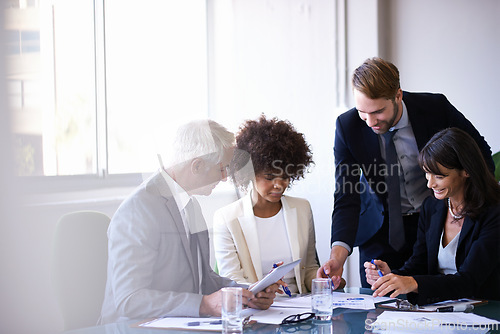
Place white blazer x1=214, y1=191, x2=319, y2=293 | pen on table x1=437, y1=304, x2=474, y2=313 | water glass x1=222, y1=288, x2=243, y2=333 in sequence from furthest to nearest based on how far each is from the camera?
white blazer x1=214, y1=191, x2=319, y2=293 < pen on table x1=437, y1=304, x2=474, y2=313 < water glass x1=222, y1=288, x2=243, y2=333

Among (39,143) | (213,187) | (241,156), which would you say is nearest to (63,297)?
(39,143)

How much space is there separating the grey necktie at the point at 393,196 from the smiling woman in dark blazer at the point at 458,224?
25 centimetres

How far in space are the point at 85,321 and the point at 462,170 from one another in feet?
A: 4.69

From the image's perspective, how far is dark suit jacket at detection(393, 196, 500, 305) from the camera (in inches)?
69.9

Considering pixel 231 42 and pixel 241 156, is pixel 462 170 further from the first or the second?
pixel 231 42

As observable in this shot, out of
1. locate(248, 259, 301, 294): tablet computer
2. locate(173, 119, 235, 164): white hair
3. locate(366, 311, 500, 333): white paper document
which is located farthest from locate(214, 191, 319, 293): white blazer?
locate(366, 311, 500, 333): white paper document

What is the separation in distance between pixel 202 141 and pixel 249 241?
59 centimetres

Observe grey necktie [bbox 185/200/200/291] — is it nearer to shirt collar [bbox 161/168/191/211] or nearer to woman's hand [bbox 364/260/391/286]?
shirt collar [bbox 161/168/191/211]

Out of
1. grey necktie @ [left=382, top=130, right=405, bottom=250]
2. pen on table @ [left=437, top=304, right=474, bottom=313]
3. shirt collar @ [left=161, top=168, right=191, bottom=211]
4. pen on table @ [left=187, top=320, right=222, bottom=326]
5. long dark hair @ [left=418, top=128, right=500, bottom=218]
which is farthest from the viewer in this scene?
grey necktie @ [left=382, top=130, right=405, bottom=250]

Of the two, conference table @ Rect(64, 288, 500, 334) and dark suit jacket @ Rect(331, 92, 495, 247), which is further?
dark suit jacket @ Rect(331, 92, 495, 247)

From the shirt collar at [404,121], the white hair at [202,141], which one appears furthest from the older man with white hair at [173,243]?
the shirt collar at [404,121]

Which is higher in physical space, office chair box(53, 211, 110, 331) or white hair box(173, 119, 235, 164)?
white hair box(173, 119, 235, 164)

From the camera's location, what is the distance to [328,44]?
3.17 metres

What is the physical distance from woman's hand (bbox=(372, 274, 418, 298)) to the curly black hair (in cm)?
82
